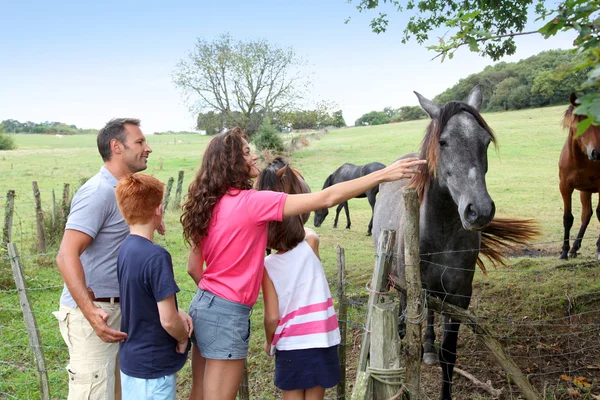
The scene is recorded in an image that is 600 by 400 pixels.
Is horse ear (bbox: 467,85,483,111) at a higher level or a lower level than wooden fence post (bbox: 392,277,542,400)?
higher

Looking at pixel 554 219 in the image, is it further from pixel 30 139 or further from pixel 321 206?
pixel 30 139

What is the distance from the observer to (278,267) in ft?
8.75

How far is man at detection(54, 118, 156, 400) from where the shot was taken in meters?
2.70

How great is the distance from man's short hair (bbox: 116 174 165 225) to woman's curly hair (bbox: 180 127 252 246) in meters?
0.18

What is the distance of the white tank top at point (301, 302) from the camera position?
259 centimetres

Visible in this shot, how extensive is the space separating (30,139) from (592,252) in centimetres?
6423

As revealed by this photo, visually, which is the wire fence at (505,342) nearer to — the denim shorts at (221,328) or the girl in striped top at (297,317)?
the girl in striped top at (297,317)

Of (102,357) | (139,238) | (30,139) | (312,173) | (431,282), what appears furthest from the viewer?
(30,139)

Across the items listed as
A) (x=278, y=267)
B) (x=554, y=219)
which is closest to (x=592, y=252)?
(x=554, y=219)

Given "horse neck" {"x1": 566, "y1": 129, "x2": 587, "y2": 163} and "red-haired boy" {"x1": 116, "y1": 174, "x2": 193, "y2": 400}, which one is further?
"horse neck" {"x1": 566, "y1": 129, "x2": 587, "y2": 163}

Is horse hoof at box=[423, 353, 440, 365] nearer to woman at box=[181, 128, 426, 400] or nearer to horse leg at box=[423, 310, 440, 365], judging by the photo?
horse leg at box=[423, 310, 440, 365]

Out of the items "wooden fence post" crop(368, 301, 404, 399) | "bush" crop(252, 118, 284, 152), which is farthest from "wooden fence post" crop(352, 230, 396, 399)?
"bush" crop(252, 118, 284, 152)

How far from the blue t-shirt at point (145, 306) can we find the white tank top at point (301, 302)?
561mm

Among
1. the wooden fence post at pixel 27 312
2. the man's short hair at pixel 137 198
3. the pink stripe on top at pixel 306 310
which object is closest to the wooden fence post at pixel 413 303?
the pink stripe on top at pixel 306 310
